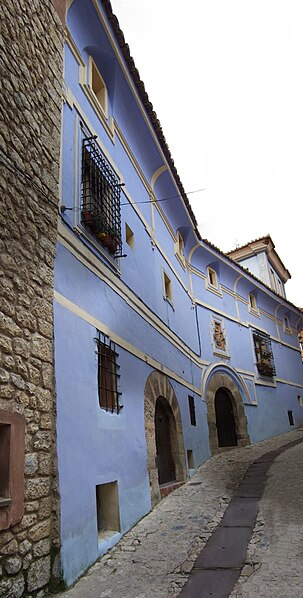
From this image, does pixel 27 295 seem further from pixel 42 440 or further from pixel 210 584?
pixel 210 584

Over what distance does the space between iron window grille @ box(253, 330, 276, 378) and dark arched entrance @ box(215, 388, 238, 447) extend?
2.19 meters

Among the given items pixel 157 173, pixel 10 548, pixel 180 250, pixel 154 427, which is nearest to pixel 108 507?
pixel 154 427

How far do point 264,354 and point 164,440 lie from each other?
26.9ft

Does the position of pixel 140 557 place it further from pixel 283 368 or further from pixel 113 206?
pixel 283 368

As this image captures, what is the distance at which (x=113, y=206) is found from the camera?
236 inches

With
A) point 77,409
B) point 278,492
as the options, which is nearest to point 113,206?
point 77,409

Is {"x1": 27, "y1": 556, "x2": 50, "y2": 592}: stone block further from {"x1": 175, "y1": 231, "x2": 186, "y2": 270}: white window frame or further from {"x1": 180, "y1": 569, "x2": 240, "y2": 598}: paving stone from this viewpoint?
{"x1": 175, "y1": 231, "x2": 186, "y2": 270}: white window frame

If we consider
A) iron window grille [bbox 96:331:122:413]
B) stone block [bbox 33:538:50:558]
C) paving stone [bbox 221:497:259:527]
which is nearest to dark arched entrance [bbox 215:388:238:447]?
paving stone [bbox 221:497:259:527]

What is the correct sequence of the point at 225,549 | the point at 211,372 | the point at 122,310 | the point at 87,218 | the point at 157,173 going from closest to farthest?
the point at 225,549 < the point at 87,218 < the point at 122,310 < the point at 157,173 < the point at 211,372

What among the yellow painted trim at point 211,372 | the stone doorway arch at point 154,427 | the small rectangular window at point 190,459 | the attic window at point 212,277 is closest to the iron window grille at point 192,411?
the small rectangular window at point 190,459

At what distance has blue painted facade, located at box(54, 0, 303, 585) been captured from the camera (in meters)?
4.14

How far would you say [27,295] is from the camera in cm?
364

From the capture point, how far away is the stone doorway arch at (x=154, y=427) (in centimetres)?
619

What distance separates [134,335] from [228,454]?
18.5 feet
